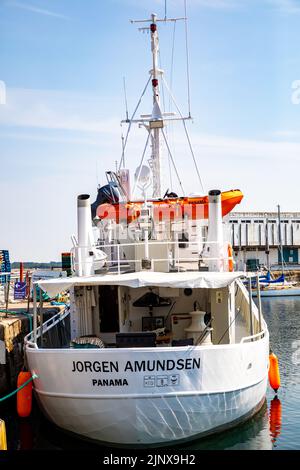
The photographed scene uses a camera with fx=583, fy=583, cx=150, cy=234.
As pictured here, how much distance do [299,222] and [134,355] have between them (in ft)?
256

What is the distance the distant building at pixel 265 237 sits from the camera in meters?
83.4

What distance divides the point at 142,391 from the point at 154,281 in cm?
268

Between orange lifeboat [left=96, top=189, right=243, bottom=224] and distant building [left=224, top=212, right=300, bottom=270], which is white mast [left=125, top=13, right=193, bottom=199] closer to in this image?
orange lifeboat [left=96, top=189, right=243, bottom=224]

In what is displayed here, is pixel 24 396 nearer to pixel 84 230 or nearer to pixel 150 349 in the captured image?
pixel 150 349

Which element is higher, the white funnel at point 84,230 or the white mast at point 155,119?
the white mast at point 155,119

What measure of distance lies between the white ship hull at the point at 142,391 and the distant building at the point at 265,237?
2742 inches

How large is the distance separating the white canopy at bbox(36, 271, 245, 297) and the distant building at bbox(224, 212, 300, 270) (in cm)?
6847

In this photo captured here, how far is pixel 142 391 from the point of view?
41.3 ft

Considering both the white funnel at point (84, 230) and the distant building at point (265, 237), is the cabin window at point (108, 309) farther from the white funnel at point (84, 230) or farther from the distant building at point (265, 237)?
the distant building at point (265, 237)

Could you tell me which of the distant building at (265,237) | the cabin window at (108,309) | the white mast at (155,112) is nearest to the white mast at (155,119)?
the white mast at (155,112)

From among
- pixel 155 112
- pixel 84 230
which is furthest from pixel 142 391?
pixel 155 112

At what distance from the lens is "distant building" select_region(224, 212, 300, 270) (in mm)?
83375

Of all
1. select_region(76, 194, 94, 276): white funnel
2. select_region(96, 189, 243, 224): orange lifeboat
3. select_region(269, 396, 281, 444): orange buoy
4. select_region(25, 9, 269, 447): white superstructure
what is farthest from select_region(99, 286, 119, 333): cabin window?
select_region(269, 396, 281, 444): orange buoy
